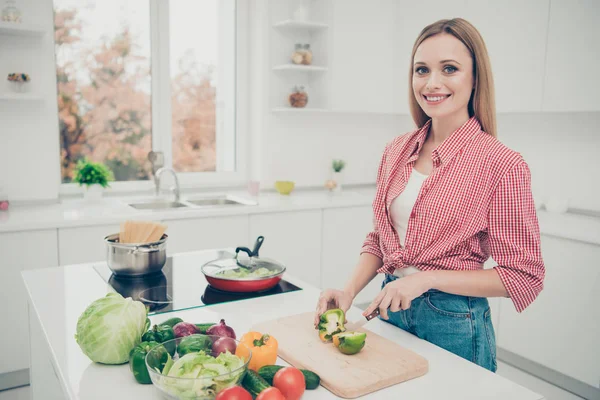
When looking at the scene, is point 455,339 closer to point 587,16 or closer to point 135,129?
point 587,16

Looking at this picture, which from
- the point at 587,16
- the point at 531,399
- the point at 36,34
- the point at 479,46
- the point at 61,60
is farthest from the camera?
the point at 61,60

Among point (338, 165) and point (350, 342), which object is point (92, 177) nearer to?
point (338, 165)

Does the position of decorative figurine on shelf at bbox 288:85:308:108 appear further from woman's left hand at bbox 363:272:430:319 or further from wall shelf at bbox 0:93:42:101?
woman's left hand at bbox 363:272:430:319

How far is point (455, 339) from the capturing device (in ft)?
4.82

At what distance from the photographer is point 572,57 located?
295 cm

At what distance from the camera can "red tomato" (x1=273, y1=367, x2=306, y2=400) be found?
3.47ft

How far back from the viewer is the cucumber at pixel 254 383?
1037mm

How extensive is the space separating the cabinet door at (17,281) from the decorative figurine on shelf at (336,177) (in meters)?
2.00

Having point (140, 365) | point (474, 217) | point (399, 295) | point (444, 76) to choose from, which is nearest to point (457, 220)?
point (474, 217)

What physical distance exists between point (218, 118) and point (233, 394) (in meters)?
3.25

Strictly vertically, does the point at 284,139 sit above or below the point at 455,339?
above

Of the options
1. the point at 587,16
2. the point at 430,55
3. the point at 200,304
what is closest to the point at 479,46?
the point at 430,55

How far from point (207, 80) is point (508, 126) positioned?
2108 mm

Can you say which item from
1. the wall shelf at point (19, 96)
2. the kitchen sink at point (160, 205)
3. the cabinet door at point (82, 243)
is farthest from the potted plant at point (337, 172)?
the wall shelf at point (19, 96)
